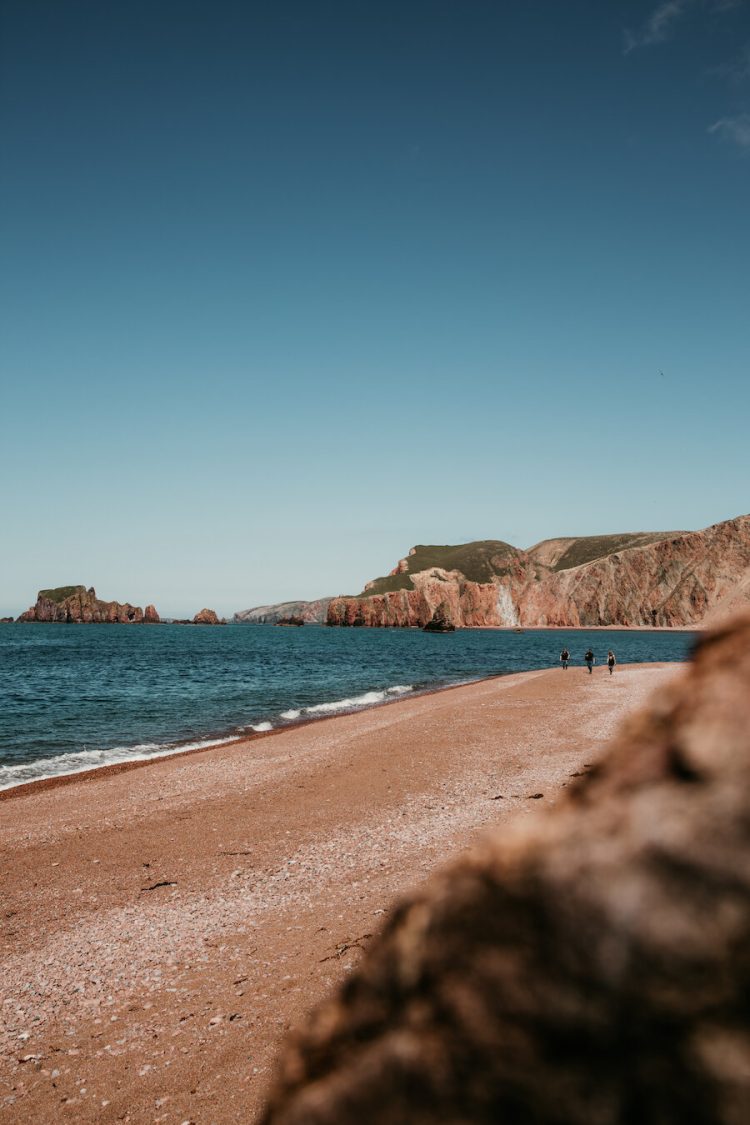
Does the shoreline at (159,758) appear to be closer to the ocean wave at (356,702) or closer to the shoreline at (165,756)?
the shoreline at (165,756)

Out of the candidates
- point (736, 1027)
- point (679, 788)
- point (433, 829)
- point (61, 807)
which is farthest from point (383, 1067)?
point (61, 807)

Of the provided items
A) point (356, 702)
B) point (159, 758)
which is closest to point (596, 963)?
point (159, 758)

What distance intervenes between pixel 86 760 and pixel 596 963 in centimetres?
2603

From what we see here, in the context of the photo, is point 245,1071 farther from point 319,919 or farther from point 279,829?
point 279,829

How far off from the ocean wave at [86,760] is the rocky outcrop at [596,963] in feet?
72.8

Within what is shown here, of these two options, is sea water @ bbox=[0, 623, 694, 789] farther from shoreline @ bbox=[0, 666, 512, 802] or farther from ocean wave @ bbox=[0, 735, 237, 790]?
shoreline @ bbox=[0, 666, 512, 802]

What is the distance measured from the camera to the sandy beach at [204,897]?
6.26 meters

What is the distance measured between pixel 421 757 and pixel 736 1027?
1930cm

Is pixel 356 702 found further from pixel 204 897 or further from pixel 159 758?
pixel 204 897

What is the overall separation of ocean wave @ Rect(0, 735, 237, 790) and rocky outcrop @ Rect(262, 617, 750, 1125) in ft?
72.8

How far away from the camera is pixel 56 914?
32.5 ft

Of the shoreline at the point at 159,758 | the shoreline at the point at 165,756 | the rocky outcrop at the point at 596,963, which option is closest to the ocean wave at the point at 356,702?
the shoreline at the point at 165,756

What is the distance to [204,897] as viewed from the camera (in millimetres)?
10109

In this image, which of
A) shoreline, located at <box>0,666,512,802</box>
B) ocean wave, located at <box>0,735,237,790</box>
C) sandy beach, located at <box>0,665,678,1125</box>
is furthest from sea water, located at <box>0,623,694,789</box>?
sandy beach, located at <box>0,665,678,1125</box>
